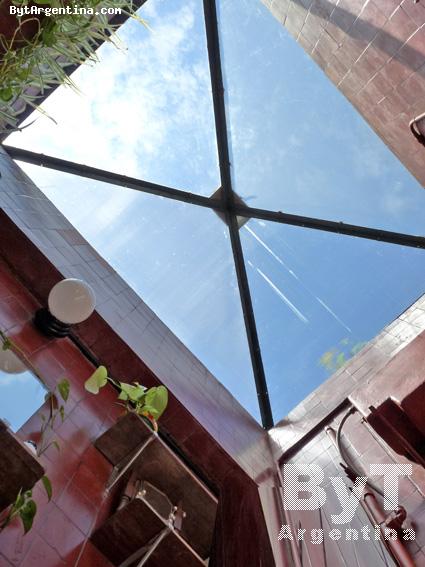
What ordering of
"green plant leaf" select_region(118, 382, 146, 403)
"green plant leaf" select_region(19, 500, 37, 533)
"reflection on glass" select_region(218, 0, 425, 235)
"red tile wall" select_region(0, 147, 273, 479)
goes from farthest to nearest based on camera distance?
1. "reflection on glass" select_region(218, 0, 425, 235)
2. "red tile wall" select_region(0, 147, 273, 479)
3. "green plant leaf" select_region(118, 382, 146, 403)
4. "green plant leaf" select_region(19, 500, 37, 533)

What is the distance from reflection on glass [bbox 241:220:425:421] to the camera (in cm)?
331

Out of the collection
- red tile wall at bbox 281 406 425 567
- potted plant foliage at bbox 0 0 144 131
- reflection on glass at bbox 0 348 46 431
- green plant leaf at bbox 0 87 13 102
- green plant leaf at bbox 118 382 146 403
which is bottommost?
red tile wall at bbox 281 406 425 567

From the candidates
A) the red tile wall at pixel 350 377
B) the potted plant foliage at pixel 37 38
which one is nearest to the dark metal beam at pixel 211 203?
the red tile wall at pixel 350 377

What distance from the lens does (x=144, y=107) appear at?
11.4 feet

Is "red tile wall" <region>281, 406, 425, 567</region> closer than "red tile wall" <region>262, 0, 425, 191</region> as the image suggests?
Yes

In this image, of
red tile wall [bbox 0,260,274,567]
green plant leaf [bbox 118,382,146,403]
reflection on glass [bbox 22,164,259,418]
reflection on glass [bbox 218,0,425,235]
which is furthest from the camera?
reflection on glass [bbox 22,164,259,418]

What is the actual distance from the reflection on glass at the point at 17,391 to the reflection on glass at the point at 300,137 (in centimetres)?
240

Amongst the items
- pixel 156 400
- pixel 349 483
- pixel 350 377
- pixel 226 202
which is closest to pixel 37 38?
pixel 156 400

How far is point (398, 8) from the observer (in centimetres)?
214

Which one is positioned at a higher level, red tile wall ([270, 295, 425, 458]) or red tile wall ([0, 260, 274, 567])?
red tile wall ([0, 260, 274, 567])

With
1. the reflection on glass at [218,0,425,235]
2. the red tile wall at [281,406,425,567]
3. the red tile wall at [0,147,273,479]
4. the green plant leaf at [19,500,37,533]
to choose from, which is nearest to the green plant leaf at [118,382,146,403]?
the red tile wall at [0,147,273,479]

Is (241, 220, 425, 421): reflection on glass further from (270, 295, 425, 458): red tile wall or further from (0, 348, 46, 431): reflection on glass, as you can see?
(0, 348, 46, 431): reflection on glass

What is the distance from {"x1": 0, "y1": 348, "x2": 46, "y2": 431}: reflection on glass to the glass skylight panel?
203cm

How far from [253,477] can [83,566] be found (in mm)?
1055
